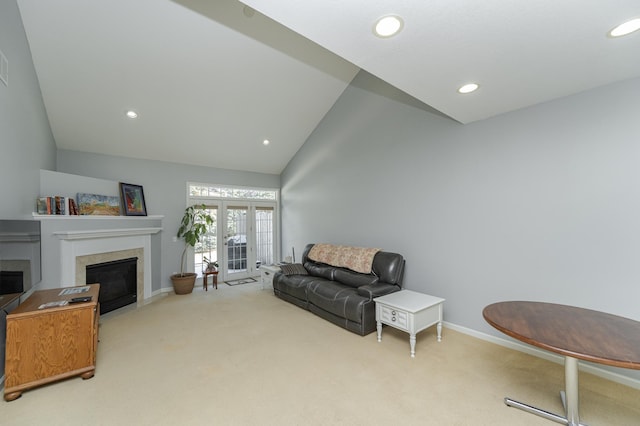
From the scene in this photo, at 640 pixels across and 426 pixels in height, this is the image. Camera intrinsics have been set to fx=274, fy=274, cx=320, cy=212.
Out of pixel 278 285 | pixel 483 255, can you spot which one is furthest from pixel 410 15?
pixel 278 285

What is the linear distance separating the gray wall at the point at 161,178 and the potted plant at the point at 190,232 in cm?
11

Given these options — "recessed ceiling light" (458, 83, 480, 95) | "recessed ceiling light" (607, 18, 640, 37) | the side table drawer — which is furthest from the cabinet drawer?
"recessed ceiling light" (607, 18, 640, 37)

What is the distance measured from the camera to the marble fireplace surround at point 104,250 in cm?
360

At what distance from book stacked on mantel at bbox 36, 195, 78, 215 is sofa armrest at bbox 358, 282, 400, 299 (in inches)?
163

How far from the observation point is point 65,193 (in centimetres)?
392

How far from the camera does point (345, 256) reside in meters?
4.42

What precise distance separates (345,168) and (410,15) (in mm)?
3449

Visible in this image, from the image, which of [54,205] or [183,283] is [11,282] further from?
[183,283]

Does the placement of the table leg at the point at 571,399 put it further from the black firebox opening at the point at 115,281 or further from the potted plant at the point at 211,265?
the potted plant at the point at 211,265

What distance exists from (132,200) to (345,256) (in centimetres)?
383

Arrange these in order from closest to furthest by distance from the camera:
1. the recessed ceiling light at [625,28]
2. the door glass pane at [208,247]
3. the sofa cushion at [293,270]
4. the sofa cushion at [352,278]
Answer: the recessed ceiling light at [625,28] → the sofa cushion at [352,278] → the sofa cushion at [293,270] → the door glass pane at [208,247]

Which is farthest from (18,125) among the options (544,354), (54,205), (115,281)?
(544,354)

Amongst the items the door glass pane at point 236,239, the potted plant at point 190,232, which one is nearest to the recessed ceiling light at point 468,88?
the potted plant at point 190,232

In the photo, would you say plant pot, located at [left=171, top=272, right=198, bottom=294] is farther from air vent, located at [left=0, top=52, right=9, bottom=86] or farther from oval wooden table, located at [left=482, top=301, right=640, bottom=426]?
oval wooden table, located at [left=482, top=301, right=640, bottom=426]
